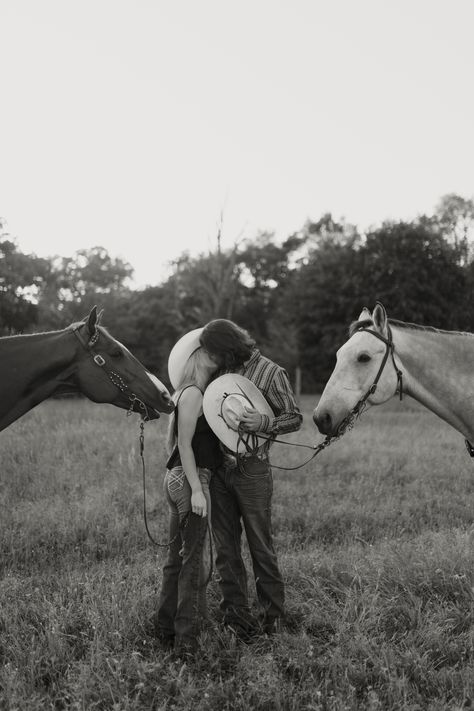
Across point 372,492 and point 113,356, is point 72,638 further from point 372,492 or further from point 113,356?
point 372,492

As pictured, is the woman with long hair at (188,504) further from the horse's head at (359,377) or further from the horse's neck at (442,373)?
the horse's neck at (442,373)

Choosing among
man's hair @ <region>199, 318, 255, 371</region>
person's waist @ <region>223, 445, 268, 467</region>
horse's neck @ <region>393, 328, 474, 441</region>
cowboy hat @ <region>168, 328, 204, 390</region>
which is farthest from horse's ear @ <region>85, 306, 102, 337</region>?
horse's neck @ <region>393, 328, 474, 441</region>

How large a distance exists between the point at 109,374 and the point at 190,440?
3.50ft

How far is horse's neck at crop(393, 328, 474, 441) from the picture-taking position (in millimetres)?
4254

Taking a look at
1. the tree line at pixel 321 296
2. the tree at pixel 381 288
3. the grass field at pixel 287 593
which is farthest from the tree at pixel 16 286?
the grass field at pixel 287 593

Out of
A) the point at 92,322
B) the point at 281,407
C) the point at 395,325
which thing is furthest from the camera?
the point at 395,325

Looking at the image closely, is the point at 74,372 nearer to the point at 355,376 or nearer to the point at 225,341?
the point at 225,341

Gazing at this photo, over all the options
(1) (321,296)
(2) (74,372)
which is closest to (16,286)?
(1) (321,296)

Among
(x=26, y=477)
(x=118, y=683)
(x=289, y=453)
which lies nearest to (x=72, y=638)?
(x=118, y=683)

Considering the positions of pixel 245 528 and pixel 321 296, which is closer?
pixel 245 528

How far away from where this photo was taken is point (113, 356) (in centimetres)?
436

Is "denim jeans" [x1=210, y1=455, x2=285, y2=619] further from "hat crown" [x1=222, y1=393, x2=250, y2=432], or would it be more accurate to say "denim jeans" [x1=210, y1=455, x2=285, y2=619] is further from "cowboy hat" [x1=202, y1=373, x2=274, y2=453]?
"hat crown" [x1=222, y1=393, x2=250, y2=432]

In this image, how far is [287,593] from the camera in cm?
450

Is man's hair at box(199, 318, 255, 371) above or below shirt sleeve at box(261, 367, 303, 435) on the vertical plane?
above
